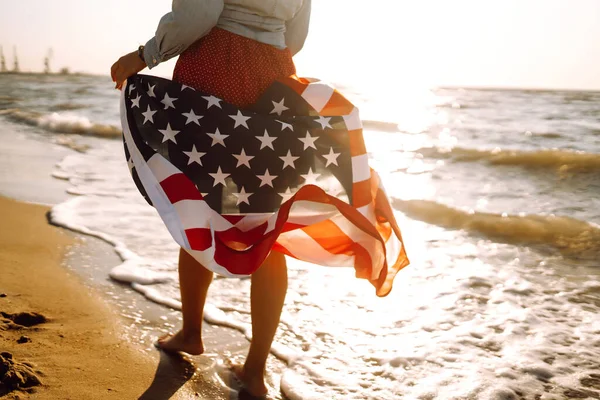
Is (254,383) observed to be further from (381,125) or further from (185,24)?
(381,125)

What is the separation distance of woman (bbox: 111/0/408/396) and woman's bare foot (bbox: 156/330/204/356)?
1.01ft

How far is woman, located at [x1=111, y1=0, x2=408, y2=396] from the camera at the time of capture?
160 cm

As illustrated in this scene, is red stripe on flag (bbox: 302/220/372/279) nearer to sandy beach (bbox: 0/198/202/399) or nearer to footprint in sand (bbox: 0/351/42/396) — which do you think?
sandy beach (bbox: 0/198/202/399)

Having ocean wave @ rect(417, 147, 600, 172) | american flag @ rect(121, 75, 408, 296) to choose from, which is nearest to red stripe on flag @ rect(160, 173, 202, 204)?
american flag @ rect(121, 75, 408, 296)

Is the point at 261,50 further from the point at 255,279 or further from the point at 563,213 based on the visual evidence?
the point at 563,213

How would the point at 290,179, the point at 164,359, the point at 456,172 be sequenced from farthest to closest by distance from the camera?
the point at 456,172 < the point at 164,359 < the point at 290,179

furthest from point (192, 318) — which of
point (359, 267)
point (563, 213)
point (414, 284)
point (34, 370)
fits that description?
point (563, 213)

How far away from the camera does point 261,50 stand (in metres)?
1.73

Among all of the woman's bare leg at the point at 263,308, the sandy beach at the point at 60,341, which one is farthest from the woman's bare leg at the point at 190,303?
the woman's bare leg at the point at 263,308

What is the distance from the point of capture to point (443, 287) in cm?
316

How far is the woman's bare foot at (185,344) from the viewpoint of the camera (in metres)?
2.19

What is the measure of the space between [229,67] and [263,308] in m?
0.83

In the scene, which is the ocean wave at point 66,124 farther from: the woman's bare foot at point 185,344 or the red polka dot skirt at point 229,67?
the red polka dot skirt at point 229,67

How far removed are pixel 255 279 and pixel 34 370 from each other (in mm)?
838
